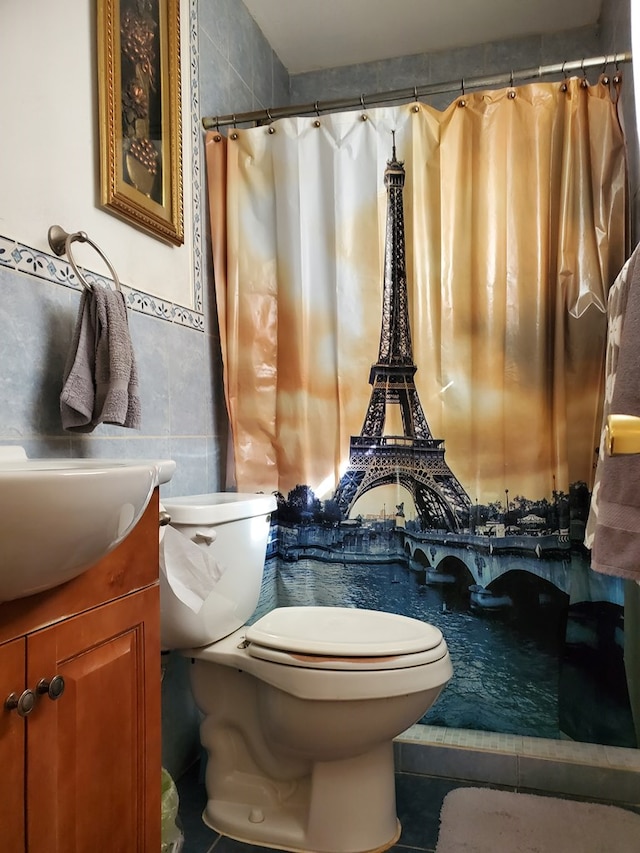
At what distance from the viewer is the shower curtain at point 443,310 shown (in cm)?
174

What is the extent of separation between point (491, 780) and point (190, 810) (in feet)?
2.61

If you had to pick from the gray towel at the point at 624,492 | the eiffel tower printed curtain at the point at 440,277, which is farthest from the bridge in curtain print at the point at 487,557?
the gray towel at the point at 624,492

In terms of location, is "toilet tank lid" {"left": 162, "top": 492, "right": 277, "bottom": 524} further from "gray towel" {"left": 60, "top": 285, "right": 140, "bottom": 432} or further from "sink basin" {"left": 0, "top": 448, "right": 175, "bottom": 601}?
"sink basin" {"left": 0, "top": 448, "right": 175, "bottom": 601}

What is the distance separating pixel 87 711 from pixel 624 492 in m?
0.80

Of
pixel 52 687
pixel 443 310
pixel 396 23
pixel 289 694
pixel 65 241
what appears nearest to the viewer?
pixel 52 687

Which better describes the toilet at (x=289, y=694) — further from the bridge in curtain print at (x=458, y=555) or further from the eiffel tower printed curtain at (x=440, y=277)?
the eiffel tower printed curtain at (x=440, y=277)

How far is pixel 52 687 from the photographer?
2.55ft

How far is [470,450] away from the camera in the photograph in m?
1.83

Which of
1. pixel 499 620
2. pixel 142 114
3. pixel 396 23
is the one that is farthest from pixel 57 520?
pixel 396 23

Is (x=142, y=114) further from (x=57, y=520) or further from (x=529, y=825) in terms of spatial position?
(x=529, y=825)

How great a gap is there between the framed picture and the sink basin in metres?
0.91

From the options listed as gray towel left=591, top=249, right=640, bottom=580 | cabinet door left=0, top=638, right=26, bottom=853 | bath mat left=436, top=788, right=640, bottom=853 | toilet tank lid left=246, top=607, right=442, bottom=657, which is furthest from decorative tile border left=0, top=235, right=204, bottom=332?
bath mat left=436, top=788, right=640, bottom=853

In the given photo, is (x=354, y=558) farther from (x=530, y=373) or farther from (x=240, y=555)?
(x=530, y=373)

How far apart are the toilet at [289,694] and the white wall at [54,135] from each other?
622mm
